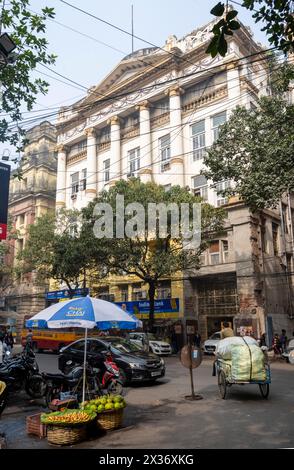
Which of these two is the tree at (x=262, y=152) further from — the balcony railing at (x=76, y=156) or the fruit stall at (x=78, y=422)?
the balcony railing at (x=76, y=156)

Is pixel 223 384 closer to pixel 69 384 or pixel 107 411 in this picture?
pixel 69 384

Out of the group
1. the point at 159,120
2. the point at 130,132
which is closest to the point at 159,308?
the point at 159,120

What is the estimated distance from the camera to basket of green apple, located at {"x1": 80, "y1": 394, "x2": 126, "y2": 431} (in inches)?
273

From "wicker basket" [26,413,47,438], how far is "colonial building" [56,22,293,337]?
19.4 m

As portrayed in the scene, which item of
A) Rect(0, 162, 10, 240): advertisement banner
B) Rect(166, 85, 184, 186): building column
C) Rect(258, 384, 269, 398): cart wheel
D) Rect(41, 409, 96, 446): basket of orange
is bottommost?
Rect(258, 384, 269, 398): cart wheel

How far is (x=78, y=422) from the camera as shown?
6.24 metres

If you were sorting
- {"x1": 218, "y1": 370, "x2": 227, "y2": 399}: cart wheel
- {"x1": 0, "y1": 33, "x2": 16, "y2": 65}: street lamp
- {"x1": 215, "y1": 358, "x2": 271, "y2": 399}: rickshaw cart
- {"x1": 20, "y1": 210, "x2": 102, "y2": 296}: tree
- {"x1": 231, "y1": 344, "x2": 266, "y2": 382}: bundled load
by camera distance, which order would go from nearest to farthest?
{"x1": 0, "y1": 33, "x2": 16, "y2": 65}: street lamp, {"x1": 231, "y1": 344, "x2": 266, "y2": 382}: bundled load, {"x1": 215, "y1": 358, "x2": 271, "y2": 399}: rickshaw cart, {"x1": 218, "y1": 370, "x2": 227, "y2": 399}: cart wheel, {"x1": 20, "y1": 210, "x2": 102, "y2": 296}: tree

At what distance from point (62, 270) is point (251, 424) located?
20.4 meters

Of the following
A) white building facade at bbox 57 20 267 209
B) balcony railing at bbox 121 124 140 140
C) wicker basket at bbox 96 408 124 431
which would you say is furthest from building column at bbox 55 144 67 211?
wicker basket at bbox 96 408 124 431

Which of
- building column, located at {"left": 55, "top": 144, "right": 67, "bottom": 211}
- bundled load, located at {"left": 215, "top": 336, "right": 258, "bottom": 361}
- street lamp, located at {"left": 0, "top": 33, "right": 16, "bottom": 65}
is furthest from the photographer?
building column, located at {"left": 55, "top": 144, "right": 67, "bottom": 211}

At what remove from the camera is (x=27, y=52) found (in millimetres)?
10602

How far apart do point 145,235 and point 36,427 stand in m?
17.0

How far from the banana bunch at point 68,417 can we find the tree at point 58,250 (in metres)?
17.9

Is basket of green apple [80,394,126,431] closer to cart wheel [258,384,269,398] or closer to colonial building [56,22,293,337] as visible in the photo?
cart wheel [258,384,269,398]
